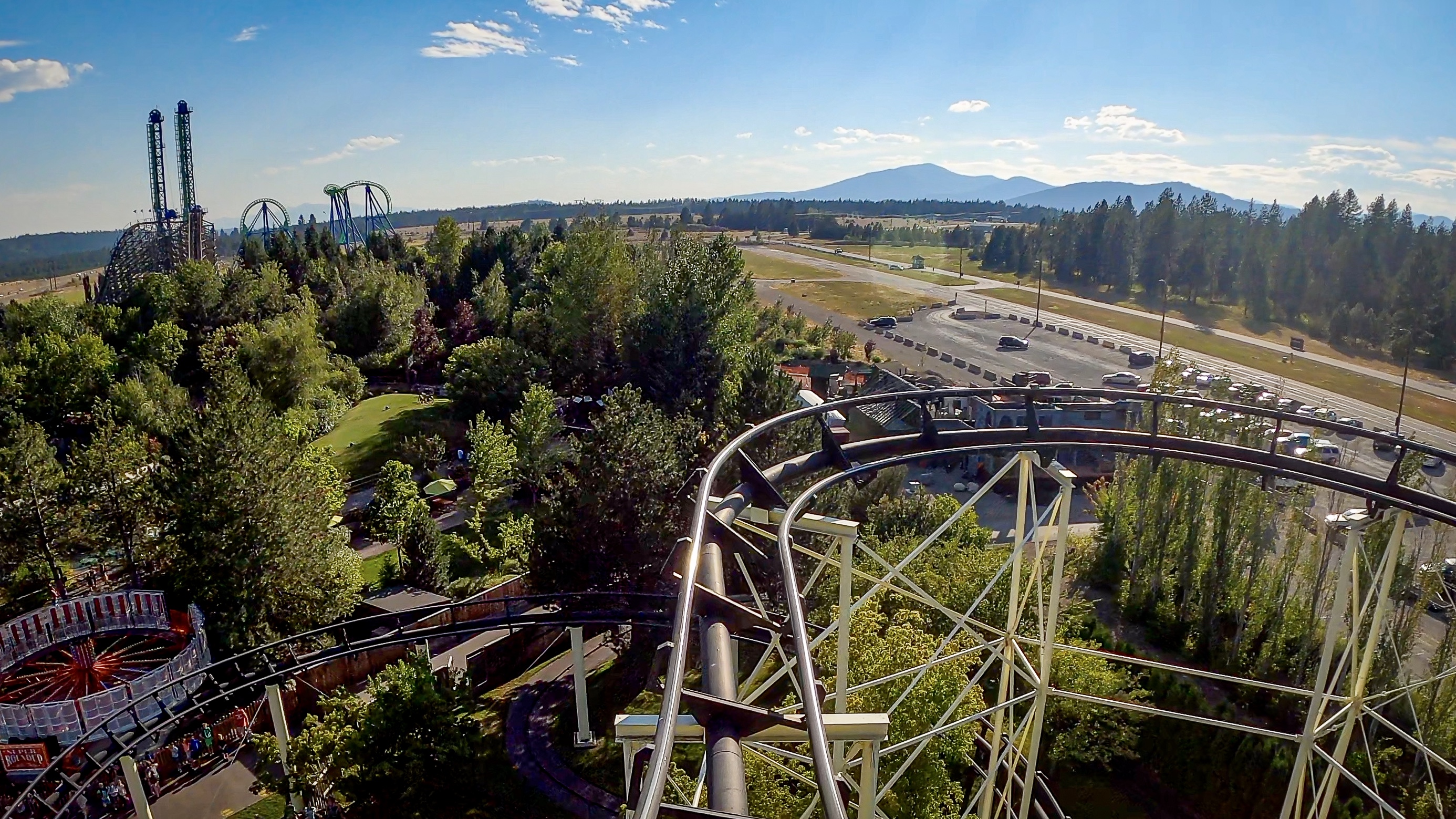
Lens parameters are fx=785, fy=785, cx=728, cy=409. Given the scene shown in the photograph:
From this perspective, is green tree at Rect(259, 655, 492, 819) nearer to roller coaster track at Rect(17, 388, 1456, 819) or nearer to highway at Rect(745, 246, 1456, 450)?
roller coaster track at Rect(17, 388, 1456, 819)

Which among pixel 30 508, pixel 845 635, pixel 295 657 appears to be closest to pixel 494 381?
pixel 30 508

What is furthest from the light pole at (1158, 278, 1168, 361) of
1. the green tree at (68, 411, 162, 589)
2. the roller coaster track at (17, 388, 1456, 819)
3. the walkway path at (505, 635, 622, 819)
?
the green tree at (68, 411, 162, 589)

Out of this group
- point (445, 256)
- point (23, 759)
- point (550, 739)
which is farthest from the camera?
point (445, 256)

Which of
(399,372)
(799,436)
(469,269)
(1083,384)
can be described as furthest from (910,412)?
(469,269)

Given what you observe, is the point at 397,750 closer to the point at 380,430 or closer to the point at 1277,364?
the point at 380,430

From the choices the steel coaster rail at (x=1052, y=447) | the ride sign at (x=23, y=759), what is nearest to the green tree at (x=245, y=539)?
the ride sign at (x=23, y=759)

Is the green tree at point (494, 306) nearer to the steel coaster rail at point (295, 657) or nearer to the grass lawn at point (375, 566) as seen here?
the grass lawn at point (375, 566)
